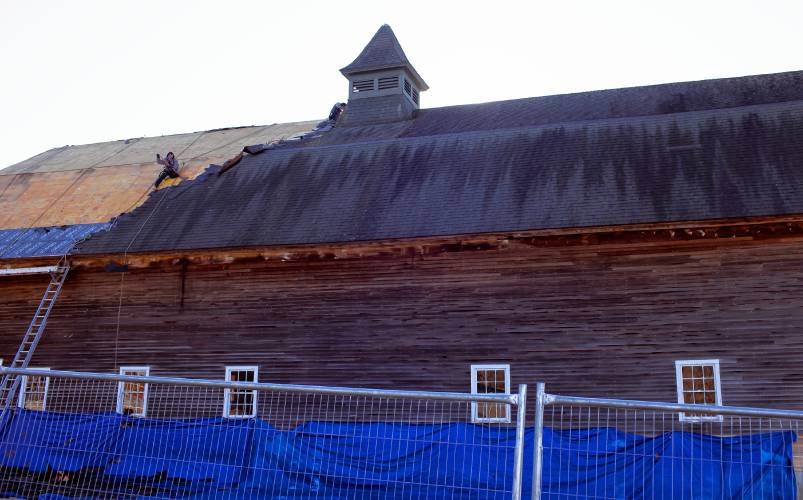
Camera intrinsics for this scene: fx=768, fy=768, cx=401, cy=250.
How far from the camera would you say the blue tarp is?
8414 millimetres

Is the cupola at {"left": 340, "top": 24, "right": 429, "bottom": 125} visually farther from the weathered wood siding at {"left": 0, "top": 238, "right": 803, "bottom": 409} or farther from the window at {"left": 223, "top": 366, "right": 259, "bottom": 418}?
the window at {"left": 223, "top": 366, "right": 259, "bottom": 418}

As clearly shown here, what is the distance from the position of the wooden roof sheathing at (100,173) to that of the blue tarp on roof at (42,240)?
49cm

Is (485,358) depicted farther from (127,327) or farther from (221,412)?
(127,327)

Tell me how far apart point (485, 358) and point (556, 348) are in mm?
1588

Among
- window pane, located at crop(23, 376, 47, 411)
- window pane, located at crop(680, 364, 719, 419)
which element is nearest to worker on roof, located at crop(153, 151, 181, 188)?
window pane, located at crop(23, 376, 47, 411)

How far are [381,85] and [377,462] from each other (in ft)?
71.5

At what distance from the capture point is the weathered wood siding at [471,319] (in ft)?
51.9

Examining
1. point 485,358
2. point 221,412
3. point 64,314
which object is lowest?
point 221,412

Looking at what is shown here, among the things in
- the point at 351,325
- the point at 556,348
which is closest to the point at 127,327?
the point at 351,325

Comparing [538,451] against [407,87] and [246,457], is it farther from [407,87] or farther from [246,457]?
[407,87]

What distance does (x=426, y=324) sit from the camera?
17.8 meters

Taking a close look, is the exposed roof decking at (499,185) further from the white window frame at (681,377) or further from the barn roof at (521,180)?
the white window frame at (681,377)

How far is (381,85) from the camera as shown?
2900 centimetres

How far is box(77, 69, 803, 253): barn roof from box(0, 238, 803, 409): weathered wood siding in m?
0.81
